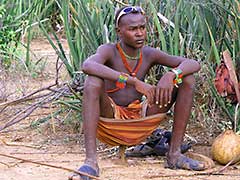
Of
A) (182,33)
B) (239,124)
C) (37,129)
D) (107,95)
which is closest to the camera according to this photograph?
(107,95)

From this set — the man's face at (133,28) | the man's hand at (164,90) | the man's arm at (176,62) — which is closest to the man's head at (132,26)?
the man's face at (133,28)

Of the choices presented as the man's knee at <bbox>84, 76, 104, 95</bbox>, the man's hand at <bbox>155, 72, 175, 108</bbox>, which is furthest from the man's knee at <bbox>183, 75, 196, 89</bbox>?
the man's knee at <bbox>84, 76, 104, 95</bbox>

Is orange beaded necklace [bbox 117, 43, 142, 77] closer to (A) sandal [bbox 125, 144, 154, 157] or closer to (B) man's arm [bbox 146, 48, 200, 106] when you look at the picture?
(B) man's arm [bbox 146, 48, 200, 106]

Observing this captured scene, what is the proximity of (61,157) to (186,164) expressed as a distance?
0.79m

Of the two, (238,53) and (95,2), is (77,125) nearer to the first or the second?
(95,2)

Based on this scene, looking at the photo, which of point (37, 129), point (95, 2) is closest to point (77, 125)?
point (37, 129)

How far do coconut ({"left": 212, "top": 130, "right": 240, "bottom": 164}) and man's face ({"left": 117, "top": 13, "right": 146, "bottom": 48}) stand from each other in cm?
71

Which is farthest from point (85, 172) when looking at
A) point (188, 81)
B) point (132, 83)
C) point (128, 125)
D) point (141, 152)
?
point (188, 81)

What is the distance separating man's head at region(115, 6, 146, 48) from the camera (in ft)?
11.8

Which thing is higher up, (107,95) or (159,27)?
(159,27)

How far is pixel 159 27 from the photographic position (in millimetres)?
4070

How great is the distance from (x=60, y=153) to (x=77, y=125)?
51 centimetres

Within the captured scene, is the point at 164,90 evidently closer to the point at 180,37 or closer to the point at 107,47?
the point at 107,47

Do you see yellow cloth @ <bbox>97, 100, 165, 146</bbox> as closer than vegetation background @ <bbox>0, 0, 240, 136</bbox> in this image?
Yes
